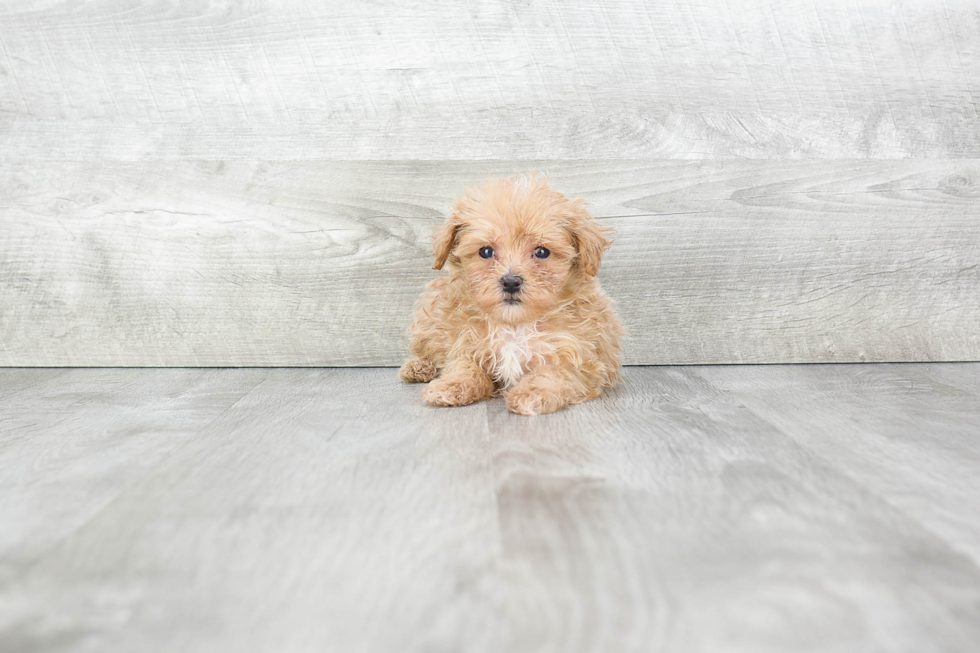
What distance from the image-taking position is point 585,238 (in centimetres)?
197

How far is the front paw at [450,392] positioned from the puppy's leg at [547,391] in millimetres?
102

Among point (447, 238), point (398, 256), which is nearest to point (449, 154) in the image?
point (398, 256)

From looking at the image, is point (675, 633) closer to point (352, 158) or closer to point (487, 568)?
point (487, 568)

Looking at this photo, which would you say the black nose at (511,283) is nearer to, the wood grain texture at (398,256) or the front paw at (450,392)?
the front paw at (450,392)

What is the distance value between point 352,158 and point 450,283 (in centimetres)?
72

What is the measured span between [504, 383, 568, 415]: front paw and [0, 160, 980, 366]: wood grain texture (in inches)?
31.5

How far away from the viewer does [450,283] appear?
2.14 metres

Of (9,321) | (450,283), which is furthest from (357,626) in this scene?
(9,321)

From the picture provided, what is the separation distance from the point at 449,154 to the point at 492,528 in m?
1.71

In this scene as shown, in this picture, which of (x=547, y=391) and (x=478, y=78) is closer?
(x=547, y=391)

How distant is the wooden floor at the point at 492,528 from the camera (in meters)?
0.83

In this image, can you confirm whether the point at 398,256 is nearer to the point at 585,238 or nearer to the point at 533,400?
the point at 585,238

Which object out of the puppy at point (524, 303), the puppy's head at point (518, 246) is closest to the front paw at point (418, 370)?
the puppy at point (524, 303)

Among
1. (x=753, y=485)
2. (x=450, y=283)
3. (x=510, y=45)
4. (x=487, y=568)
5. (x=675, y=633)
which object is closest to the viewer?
(x=675, y=633)
